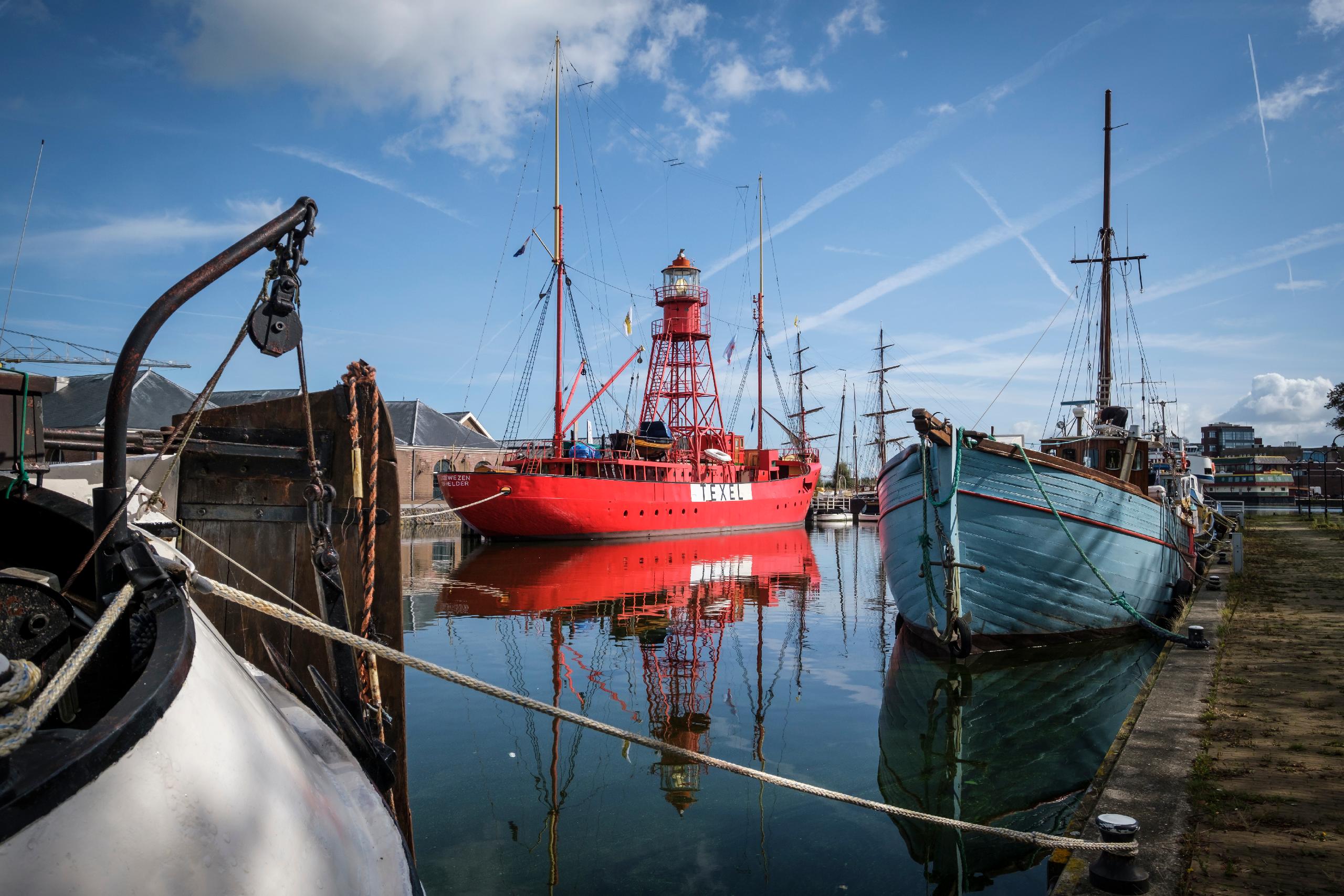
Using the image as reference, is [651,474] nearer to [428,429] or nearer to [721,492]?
[721,492]

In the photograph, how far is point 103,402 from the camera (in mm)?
40281

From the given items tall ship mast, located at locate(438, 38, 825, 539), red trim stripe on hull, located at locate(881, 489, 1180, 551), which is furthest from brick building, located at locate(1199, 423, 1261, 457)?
red trim stripe on hull, located at locate(881, 489, 1180, 551)

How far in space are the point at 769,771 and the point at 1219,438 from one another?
414ft

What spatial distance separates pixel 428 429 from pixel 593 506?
2541cm

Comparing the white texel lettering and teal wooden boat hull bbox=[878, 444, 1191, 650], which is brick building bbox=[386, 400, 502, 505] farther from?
teal wooden boat hull bbox=[878, 444, 1191, 650]

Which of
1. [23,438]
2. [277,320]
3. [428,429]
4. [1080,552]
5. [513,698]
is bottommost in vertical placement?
[1080,552]

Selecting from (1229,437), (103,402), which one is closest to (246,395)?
(103,402)

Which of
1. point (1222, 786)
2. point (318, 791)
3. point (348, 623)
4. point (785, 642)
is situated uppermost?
point (348, 623)

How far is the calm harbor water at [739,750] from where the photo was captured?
447 cm

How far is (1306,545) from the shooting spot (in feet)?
67.8

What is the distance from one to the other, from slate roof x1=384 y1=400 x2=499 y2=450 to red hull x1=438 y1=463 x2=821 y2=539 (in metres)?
20.8

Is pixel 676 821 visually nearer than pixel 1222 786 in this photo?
No

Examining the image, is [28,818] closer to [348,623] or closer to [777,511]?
[348,623]

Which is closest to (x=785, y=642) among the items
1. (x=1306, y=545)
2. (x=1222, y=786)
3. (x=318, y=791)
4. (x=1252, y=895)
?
(x=1222, y=786)
